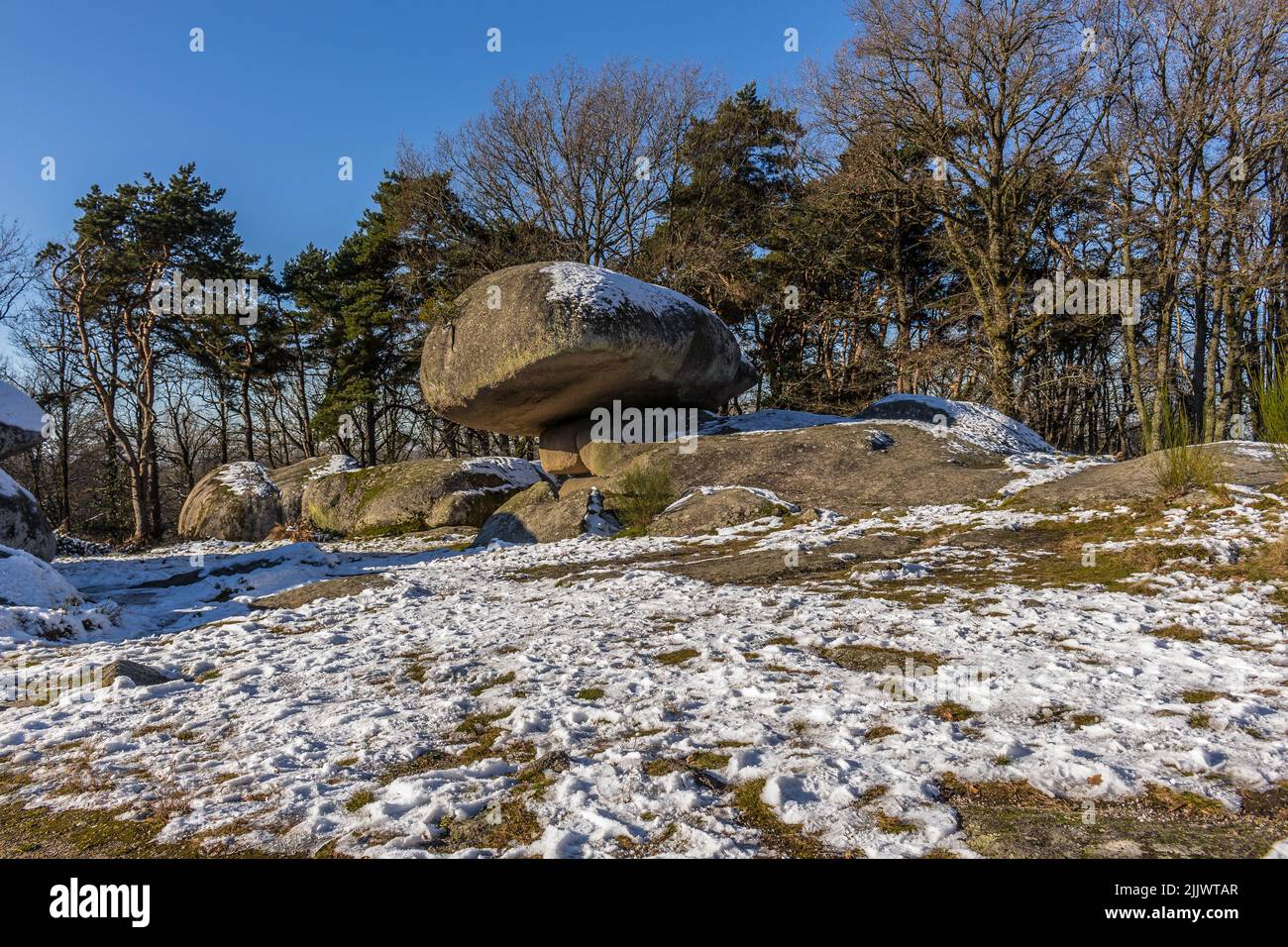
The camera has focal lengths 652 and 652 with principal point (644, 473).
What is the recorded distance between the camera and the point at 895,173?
13469 mm

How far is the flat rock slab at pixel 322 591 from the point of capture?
17.8 feet

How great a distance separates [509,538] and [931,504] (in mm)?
5285

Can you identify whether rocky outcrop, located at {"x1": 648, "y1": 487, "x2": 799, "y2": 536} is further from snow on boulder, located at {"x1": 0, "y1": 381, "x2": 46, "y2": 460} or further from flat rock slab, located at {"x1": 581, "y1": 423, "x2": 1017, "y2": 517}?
snow on boulder, located at {"x1": 0, "y1": 381, "x2": 46, "y2": 460}

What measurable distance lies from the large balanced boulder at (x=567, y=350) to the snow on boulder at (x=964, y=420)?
283 centimetres

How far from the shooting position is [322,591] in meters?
5.66

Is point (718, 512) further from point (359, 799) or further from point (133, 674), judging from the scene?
point (359, 799)

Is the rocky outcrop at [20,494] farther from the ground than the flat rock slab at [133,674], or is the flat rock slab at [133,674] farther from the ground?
the rocky outcrop at [20,494]

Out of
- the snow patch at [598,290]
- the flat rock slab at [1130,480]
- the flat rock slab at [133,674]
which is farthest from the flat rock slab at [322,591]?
the flat rock slab at [1130,480]

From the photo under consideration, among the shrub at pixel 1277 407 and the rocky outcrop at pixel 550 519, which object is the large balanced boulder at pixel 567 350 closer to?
the rocky outcrop at pixel 550 519

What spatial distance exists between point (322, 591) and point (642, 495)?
4280mm

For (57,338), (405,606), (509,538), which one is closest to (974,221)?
(509,538)

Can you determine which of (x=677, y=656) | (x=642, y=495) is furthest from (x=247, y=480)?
(x=677, y=656)

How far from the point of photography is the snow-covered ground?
180 cm

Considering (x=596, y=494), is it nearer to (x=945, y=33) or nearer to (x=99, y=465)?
(x=945, y=33)
